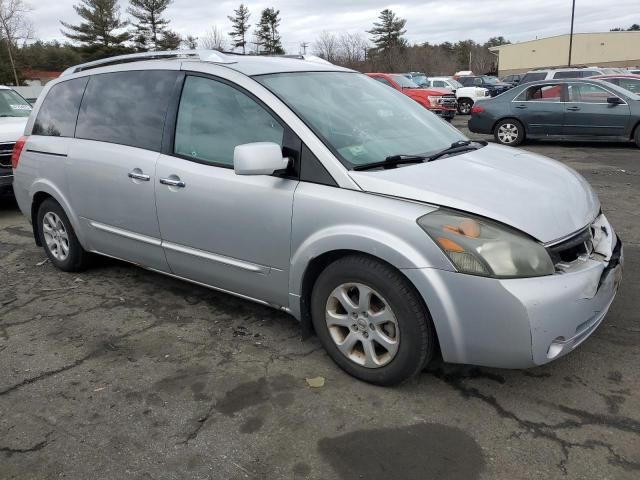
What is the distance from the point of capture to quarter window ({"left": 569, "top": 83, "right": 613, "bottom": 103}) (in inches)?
452

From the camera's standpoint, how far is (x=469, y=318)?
2.61 m

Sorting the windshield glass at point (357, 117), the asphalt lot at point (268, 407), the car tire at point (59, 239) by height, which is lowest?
the asphalt lot at point (268, 407)

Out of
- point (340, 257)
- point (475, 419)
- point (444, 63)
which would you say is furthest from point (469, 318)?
point (444, 63)

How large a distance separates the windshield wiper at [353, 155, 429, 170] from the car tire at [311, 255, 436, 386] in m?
0.51

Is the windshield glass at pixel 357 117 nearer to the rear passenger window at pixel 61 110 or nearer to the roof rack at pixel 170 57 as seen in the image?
the roof rack at pixel 170 57

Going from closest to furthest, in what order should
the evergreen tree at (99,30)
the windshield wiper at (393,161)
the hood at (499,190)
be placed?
the hood at (499,190) < the windshield wiper at (393,161) < the evergreen tree at (99,30)

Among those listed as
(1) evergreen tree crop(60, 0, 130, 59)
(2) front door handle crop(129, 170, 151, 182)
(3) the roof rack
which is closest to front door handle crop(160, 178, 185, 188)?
(2) front door handle crop(129, 170, 151, 182)

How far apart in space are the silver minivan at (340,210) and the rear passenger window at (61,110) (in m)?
0.08

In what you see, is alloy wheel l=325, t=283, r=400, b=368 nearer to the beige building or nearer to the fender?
the fender

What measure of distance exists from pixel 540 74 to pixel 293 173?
16.8 metres

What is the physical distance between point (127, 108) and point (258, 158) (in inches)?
64.7

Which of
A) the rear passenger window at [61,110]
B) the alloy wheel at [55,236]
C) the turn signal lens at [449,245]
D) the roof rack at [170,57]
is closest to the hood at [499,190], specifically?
the turn signal lens at [449,245]

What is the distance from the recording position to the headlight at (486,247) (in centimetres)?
256

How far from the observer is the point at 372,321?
289 centimetres
